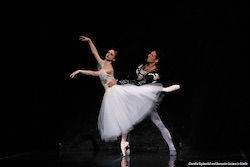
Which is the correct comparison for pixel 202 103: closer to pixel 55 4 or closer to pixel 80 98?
pixel 80 98

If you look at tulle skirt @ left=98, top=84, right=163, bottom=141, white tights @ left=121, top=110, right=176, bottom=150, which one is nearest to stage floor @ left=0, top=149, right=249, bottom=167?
white tights @ left=121, top=110, right=176, bottom=150

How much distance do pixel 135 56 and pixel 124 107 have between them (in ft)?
4.49

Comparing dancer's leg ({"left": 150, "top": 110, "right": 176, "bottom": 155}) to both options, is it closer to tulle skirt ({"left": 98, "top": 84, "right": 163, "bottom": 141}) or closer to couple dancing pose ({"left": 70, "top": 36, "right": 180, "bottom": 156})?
couple dancing pose ({"left": 70, "top": 36, "right": 180, "bottom": 156})

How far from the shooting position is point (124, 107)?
5508mm

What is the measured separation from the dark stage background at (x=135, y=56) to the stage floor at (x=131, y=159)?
949 millimetres

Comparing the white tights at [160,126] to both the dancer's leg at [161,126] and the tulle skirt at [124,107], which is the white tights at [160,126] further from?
the tulle skirt at [124,107]

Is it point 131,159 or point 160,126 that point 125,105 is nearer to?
point 160,126

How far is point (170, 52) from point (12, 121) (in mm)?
2358

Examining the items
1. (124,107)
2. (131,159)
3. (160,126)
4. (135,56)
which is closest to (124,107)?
(124,107)

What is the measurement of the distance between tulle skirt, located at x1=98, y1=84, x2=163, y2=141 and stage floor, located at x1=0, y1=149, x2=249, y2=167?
30 cm

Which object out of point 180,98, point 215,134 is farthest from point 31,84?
point 215,134

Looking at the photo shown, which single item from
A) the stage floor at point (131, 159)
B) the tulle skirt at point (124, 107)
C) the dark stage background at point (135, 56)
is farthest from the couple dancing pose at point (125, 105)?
the dark stage background at point (135, 56)

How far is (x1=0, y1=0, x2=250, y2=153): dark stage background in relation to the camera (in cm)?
661

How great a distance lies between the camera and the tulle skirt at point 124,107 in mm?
5453
